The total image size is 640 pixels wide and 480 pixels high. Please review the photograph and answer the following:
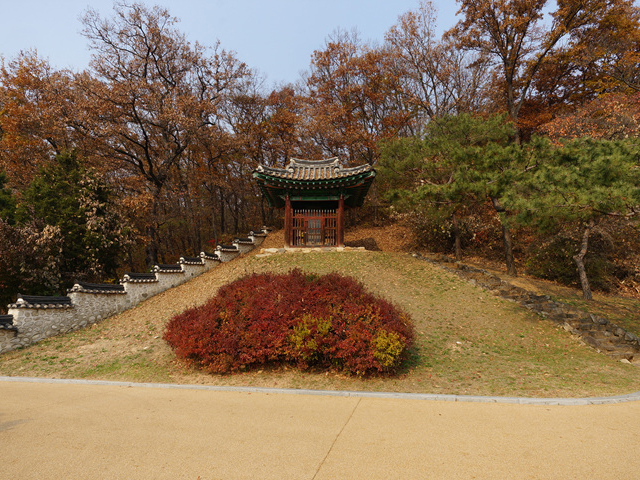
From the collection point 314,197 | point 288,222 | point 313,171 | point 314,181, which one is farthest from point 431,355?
point 313,171

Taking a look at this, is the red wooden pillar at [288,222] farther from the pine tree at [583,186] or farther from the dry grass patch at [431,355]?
the pine tree at [583,186]

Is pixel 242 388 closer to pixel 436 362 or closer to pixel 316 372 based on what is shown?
pixel 316 372

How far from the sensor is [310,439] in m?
3.63

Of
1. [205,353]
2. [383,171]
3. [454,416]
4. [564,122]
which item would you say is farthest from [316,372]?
[564,122]

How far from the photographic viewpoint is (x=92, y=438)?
3.69m

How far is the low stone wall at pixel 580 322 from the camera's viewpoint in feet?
23.2

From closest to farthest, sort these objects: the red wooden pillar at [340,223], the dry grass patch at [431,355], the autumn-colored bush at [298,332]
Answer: the dry grass patch at [431,355] < the autumn-colored bush at [298,332] < the red wooden pillar at [340,223]

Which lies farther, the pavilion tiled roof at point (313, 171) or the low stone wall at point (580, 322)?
the pavilion tiled roof at point (313, 171)

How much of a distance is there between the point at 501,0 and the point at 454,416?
2155cm

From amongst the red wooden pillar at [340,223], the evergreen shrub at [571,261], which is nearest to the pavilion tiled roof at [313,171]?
the red wooden pillar at [340,223]

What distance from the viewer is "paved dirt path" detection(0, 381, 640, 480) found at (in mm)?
3025

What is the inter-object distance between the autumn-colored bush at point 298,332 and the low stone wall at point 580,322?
192 inches

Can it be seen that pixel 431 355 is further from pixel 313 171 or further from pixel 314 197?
pixel 313 171

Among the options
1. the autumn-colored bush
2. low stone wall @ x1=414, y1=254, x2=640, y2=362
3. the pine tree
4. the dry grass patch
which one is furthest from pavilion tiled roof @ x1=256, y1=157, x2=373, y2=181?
the autumn-colored bush
